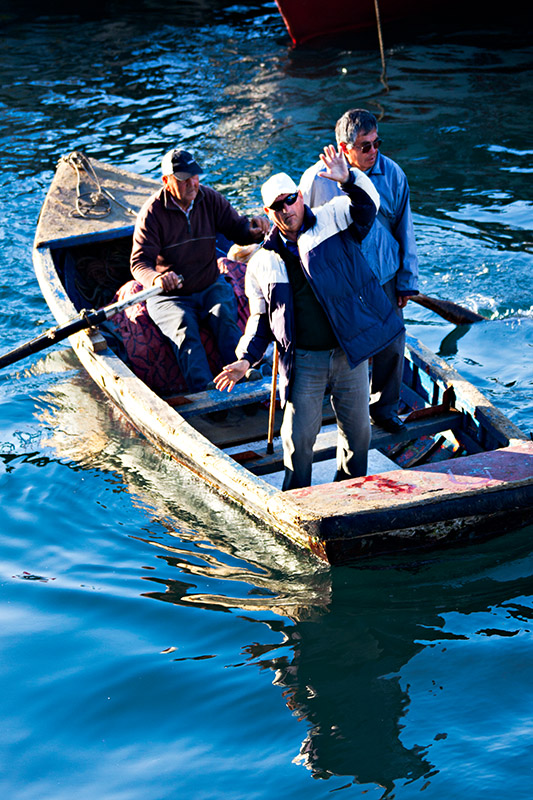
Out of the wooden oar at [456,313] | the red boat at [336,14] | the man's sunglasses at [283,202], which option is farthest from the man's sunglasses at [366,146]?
the red boat at [336,14]

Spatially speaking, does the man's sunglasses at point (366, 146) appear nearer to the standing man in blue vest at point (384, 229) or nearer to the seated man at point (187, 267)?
the standing man in blue vest at point (384, 229)

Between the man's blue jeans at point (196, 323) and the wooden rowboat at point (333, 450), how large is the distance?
0.33 meters

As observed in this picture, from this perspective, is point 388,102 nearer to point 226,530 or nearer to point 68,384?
point 68,384

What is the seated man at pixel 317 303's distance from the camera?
431 cm

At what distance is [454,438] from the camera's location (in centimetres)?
580

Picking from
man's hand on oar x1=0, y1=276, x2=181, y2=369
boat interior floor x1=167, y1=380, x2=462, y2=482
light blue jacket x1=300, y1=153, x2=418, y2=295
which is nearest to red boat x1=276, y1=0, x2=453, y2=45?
man's hand on oar x1=0, y1=276, x2=181, y2=369

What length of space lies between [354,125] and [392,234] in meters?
0.76

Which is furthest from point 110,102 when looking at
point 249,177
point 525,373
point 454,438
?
point 454,438

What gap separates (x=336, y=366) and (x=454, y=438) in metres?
1.52

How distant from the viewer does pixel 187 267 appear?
6629mm

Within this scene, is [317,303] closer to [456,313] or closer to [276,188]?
[276,188]

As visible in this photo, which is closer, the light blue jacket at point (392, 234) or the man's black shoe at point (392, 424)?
the light blue jacket at point (392, 234)

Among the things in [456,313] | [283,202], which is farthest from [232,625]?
[456,313]

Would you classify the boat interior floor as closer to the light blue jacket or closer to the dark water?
the dark water
